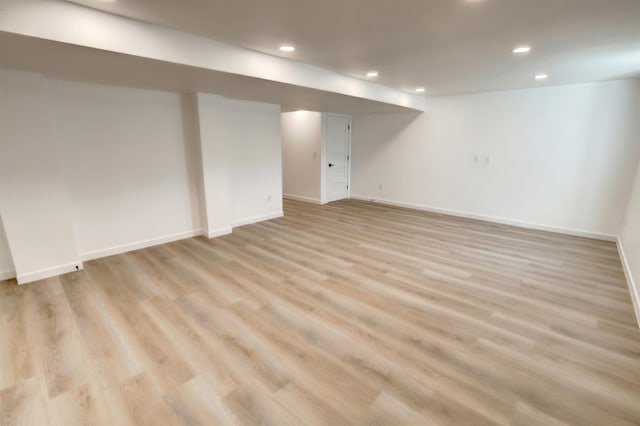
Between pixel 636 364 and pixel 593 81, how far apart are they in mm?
4330

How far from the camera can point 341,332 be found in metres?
2.37

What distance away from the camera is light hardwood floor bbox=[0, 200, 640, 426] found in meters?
1.69

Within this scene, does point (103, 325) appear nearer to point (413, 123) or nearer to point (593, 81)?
point (413, 123)

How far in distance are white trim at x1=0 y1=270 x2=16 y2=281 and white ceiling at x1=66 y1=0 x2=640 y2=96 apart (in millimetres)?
3002

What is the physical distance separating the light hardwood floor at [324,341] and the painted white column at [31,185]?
33 cm

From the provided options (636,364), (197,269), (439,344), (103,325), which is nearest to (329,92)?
(197,269)

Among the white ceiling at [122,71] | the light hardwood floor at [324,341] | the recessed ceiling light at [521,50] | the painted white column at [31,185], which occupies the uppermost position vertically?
the recessed ceiling light at [521,50]

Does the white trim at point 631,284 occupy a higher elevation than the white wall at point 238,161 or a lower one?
lower

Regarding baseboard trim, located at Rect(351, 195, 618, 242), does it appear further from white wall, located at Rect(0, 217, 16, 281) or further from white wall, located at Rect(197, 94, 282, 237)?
white wall, located at Rect(0, 217, 16, 281)

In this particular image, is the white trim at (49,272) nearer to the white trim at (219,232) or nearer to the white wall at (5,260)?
the white wall at (5,260)

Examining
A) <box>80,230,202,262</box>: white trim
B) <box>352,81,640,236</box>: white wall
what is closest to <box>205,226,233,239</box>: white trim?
<box>80,230,202,262</box>: white trim

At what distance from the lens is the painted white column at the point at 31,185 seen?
2.90 m

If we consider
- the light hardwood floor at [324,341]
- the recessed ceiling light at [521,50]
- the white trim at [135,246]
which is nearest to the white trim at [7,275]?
the light hardwood floor at [324,341]

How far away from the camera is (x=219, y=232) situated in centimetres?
480
